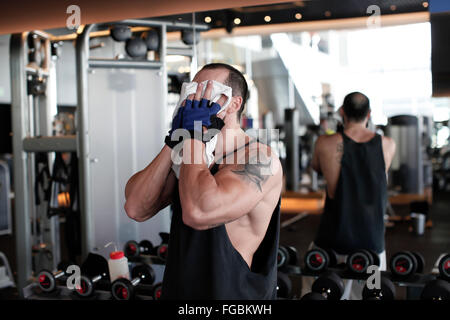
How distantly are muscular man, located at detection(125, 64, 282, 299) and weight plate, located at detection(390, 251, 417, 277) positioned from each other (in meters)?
1.19

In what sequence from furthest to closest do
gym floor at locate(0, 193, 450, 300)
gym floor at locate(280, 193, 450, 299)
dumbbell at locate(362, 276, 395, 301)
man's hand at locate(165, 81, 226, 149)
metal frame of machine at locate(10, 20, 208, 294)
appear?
gym floor at locate(280, 193, 450, 299) < gym floor at locate(0, 193, 450, 300) < metal frame of machine at locate(10, 20, 208, 294) < dumbbell at locate(362, 276, 395, 301) < man's hand at locate(165, 81, 226, 149)

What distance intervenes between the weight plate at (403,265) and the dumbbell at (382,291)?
167mm

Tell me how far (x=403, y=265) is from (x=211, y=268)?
1.49m

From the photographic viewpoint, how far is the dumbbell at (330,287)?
82.8 inches

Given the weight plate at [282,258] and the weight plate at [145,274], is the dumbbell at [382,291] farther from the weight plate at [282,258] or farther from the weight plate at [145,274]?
the weight plate at [145,274]

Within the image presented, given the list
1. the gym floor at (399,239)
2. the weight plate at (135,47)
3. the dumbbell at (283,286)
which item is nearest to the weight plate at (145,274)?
the dumbbell at (283,286)

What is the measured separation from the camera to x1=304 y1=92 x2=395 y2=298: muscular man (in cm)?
237

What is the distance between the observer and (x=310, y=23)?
9.50 ft

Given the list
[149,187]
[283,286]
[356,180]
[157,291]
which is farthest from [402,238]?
[149,187]

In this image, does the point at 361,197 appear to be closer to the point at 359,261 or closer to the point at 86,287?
the point at 359,261

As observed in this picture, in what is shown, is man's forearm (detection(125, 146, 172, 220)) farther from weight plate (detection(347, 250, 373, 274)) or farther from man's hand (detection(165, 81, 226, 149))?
weight plate (detection(347, 250, 373, 274))

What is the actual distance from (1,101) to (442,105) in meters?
6.28

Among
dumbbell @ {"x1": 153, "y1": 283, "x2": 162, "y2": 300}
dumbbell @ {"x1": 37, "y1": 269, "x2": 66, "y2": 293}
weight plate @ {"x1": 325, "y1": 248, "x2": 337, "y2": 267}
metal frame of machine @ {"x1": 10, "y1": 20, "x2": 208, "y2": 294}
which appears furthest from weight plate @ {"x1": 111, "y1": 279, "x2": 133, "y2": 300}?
weight plate @ {"x1": 325, "y1": 248, "x2": 337, "y2": 267}

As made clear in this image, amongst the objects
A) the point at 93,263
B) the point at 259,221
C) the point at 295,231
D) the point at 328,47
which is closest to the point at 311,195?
the point at 295,231
